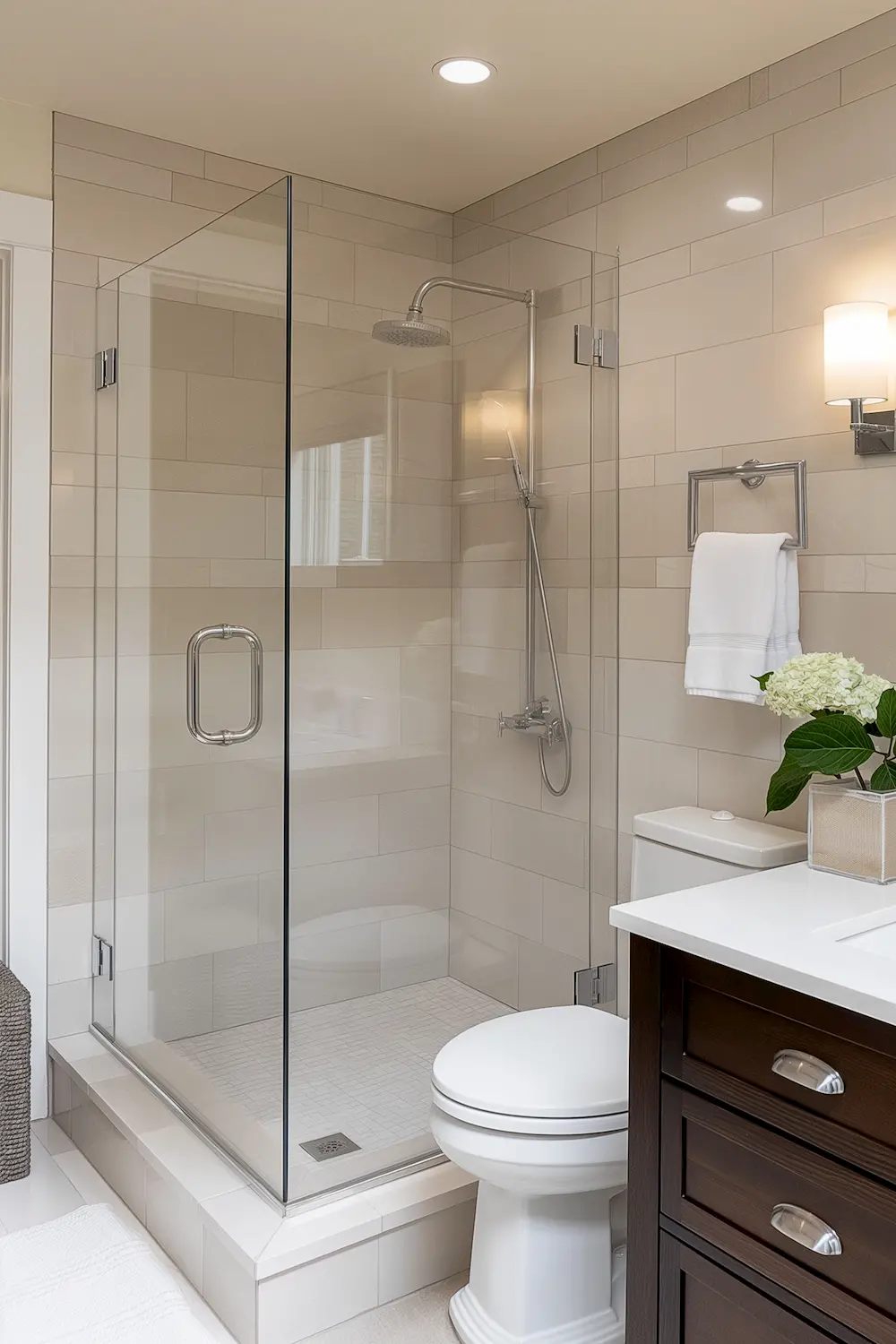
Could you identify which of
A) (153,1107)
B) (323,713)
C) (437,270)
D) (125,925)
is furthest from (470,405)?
(153,1107)

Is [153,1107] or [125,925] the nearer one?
[153,1107]

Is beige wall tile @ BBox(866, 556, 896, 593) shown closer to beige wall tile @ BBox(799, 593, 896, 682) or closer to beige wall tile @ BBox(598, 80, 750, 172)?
beige wall tile @ BBox(799, 593, 896, 682)

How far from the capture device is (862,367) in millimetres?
2023

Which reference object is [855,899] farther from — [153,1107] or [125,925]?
[125,925]

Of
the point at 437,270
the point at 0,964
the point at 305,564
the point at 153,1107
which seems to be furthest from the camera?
the point at 0,964

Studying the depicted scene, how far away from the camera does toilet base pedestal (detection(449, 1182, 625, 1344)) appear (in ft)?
6.17

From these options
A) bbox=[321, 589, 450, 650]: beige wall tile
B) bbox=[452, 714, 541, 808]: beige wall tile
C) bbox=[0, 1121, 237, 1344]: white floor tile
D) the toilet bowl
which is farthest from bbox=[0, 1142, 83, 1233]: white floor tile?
bbox=[321, 589, 450, 650]: beige wall tile

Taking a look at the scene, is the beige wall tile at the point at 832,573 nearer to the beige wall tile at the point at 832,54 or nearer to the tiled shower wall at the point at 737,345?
the tiled shower wall at the point at 737,345

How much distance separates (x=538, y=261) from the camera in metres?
2.48

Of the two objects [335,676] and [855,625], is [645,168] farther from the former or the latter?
[335,676]

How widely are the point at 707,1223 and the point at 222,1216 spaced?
95cm

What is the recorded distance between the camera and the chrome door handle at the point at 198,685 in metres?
2.20

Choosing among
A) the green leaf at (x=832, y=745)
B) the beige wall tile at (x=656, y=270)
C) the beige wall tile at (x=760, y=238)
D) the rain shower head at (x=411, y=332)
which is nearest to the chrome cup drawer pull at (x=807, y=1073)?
the green leaf at (x=832, y=745)

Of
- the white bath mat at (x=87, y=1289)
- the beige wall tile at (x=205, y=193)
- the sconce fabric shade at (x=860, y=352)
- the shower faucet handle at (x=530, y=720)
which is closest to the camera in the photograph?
the white bath mat at (x=87, y=1289)
